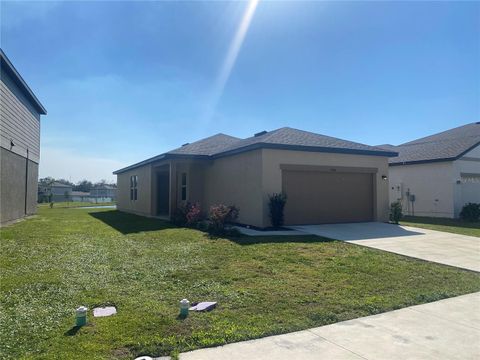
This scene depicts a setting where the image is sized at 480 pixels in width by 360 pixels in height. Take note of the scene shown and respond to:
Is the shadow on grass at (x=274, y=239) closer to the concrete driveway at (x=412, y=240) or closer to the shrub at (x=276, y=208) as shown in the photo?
the concrete driveway at (x=412, y=240)

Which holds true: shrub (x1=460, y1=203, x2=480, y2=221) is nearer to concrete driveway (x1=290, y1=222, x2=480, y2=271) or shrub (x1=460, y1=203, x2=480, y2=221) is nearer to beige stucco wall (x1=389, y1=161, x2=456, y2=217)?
beige stucco wall (x1=389, y1=161, x2=456, y2=217)

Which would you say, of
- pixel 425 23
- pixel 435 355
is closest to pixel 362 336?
pixel 435 355

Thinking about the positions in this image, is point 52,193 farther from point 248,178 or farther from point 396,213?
point 396,213

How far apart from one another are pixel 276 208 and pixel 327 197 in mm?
3001

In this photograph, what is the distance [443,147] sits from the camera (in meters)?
22.2

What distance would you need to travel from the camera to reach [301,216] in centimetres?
1455

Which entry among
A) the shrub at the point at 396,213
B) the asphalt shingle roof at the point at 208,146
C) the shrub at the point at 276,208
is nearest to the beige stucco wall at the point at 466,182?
the shrub at the point at 396,213

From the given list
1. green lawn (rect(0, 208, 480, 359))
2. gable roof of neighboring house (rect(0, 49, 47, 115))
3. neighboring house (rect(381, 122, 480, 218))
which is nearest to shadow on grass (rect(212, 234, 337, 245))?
green lawn (rect(0, 208, 480, 359))

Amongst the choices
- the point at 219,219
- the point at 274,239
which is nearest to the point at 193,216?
the point at 219,219

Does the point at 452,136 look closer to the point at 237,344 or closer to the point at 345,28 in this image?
the point at 345,28

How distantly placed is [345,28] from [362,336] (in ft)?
34.3

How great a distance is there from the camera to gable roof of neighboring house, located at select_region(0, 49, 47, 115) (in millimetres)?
13359

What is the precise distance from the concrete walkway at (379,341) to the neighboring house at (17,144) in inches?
551

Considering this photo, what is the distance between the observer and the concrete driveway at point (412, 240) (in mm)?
8867
